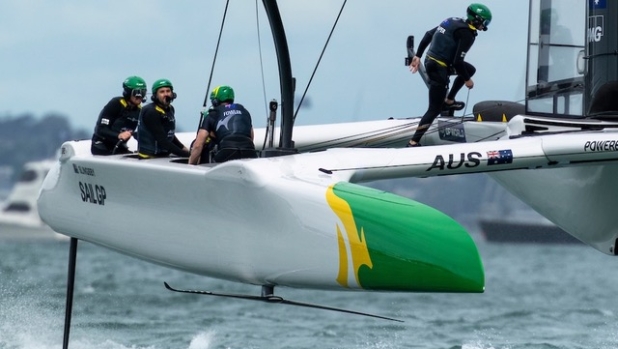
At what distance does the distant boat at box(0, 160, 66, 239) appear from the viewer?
1863 inches

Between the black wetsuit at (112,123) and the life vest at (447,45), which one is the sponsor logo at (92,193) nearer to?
the black wetsuit at (112,123)

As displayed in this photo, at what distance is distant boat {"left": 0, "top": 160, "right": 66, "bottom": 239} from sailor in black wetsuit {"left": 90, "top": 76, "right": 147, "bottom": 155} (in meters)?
37.9

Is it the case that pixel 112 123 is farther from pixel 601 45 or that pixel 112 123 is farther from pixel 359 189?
pixel 601 45

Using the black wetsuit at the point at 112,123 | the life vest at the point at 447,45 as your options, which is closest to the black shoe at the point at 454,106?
the life vest at the point at 447,45

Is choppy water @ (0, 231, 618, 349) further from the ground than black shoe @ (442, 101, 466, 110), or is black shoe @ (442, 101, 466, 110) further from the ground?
black shoe @ (442, 101, 466, 110)

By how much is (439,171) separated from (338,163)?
56cm

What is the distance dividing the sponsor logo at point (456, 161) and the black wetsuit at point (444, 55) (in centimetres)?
141

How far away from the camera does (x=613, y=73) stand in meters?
9.03

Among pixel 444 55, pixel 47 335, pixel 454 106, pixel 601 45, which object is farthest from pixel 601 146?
pixel 47 335

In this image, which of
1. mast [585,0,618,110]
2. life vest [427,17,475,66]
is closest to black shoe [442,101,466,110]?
life vest [427,17,475,66]

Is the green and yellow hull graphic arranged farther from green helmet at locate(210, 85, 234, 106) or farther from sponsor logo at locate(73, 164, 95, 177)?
sponsor logo at locate(73, 164, 95, 177)

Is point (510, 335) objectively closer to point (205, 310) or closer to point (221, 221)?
point (205, 310)

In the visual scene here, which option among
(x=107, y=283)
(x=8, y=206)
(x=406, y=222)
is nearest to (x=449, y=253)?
(x=406, y=222)

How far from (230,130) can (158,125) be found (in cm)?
61
